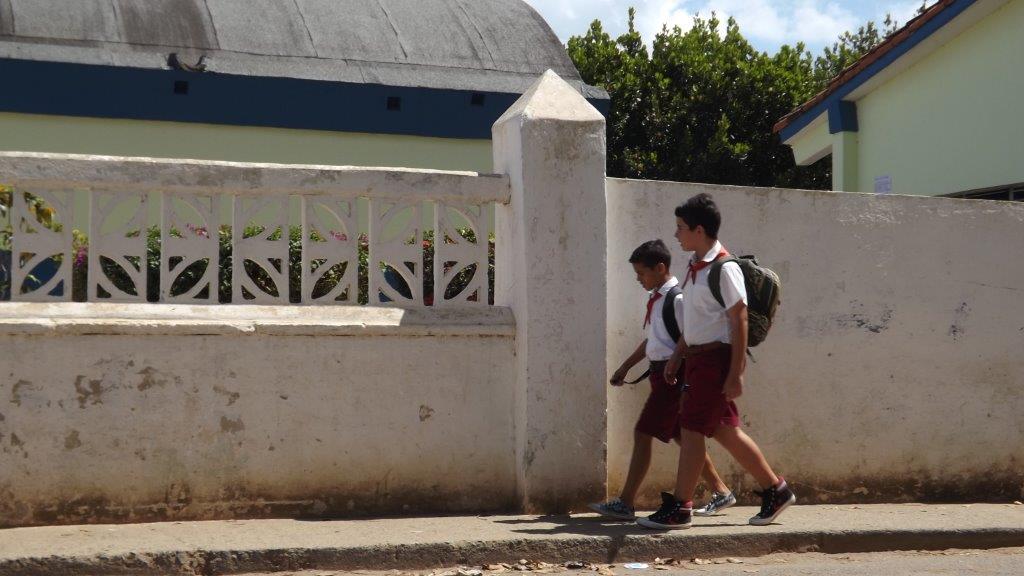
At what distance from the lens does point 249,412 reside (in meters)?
6.01

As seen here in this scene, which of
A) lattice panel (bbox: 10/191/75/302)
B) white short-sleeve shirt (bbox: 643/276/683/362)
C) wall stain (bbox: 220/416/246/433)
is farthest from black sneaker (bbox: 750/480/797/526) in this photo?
lattice panel (bbox: 10/191/75/302)

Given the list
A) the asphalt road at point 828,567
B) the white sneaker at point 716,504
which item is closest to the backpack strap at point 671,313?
the white sneaker at point 716,504

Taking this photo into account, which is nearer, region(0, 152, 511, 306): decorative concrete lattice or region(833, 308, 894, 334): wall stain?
region(0, 152, 511, 306): decorative concrete lattice

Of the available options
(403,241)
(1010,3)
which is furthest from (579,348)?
(1010,3)

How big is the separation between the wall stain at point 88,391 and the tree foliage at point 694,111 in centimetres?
2172

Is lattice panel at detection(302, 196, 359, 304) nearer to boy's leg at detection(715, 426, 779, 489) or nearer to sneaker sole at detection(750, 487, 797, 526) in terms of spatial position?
boy's leg at detection(715, 426, 779, 489)

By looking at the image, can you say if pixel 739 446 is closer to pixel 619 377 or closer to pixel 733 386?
pixel 733 386

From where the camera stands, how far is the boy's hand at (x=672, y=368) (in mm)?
5980

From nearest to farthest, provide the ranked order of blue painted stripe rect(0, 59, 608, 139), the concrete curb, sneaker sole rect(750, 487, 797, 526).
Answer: the concrete curb → sneaker sole rect(750, 487, 797, 526) → blue painted stripe rect(0, 59, 608, 139)

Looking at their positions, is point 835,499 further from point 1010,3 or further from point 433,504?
point 1010,3

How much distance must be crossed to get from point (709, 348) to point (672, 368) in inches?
9.7

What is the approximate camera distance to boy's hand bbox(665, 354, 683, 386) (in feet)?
19.6

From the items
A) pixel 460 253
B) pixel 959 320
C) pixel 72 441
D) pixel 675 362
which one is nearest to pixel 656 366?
pixel 675 362

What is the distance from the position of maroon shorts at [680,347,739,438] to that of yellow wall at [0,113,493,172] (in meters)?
9.81
